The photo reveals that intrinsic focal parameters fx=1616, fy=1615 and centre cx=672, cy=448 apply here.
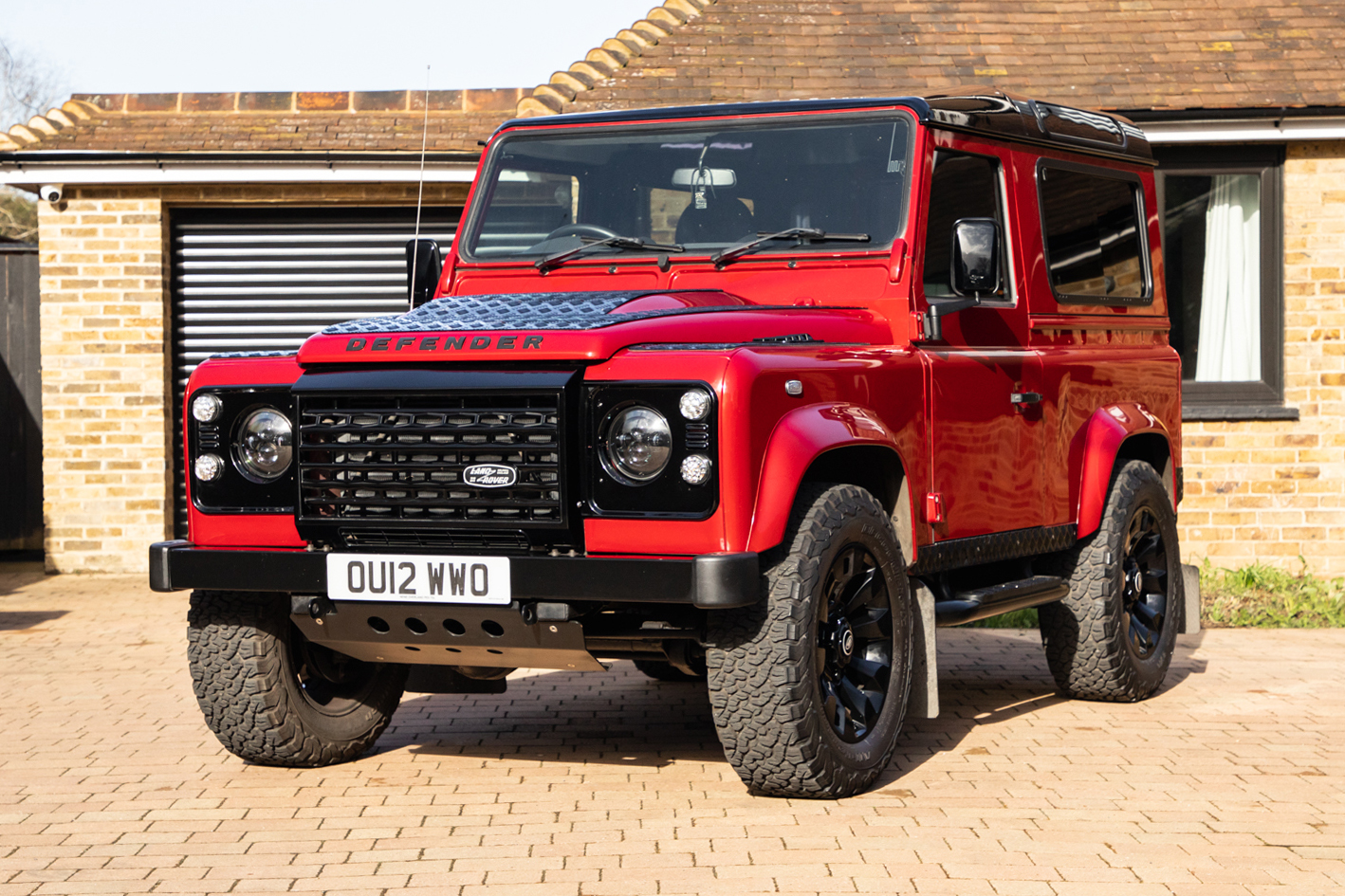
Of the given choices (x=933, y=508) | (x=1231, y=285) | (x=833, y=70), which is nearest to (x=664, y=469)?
(x=933, y=508)

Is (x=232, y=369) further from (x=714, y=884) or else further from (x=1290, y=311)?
(x=1290, y=311)

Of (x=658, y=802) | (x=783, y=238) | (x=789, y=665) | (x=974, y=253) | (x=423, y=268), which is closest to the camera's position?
(x=789, y=665)

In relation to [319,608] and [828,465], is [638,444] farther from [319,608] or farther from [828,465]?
[319,608]

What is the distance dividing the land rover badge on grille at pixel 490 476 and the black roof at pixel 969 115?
2.01 meters

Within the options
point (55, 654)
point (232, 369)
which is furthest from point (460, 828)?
point (55, 654)

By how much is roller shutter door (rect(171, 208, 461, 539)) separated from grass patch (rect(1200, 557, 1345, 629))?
6172mm

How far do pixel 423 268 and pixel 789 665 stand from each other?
2.49m

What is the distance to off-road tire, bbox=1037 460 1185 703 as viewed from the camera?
265 inches

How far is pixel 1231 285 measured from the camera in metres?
11.8

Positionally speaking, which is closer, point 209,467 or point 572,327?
point 572,327

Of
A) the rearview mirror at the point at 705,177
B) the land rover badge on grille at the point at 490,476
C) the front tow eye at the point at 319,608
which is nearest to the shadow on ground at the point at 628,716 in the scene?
the front tow eye at the point at 319,608

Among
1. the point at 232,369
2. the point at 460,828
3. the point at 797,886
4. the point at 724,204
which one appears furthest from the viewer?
the point at 724,204

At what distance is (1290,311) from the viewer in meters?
11.4

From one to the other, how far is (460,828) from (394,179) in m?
7.58
